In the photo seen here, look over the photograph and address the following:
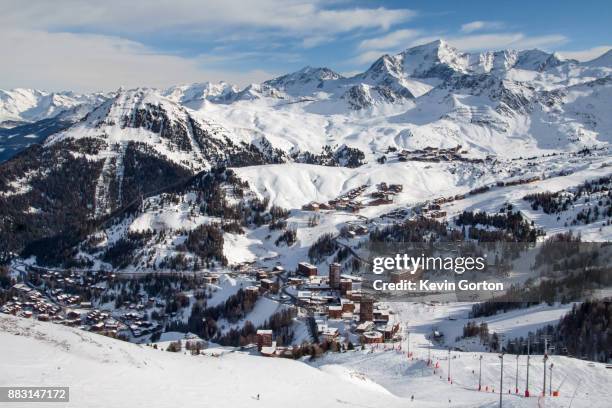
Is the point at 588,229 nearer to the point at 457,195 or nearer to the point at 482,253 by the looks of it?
the point at 482,253

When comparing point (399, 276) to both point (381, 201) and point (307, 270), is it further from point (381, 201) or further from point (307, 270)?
point (381, 201)

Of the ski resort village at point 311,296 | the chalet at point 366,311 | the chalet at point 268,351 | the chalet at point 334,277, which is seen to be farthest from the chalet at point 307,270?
the chalet at point 268,351

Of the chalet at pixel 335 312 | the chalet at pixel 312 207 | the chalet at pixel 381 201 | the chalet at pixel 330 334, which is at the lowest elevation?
the chalet at pixel 330 334

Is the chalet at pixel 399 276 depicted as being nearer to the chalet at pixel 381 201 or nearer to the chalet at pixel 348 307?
the chalet at pixel 348 307

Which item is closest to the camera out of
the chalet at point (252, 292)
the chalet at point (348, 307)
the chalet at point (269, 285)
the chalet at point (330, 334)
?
the chalet at point (330, 334)

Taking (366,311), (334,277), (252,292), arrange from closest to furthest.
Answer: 1. (366,311)
2. (252,292)
3. (334,277)

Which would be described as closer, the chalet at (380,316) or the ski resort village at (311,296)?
the ski resort village at (311,296)

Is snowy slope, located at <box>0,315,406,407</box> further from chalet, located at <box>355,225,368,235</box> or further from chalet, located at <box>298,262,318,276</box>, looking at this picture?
chalet, located at <box>355,225,368,235</box>

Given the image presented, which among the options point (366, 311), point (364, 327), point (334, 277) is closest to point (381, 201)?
point (334, 277)

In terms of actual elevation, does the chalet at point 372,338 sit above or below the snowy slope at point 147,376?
below

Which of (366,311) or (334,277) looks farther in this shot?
(334,277)

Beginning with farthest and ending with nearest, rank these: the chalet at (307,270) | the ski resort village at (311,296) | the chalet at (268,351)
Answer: the chalet at (307,270), the chalet at (268,351), the ski resort village at (311,296)
